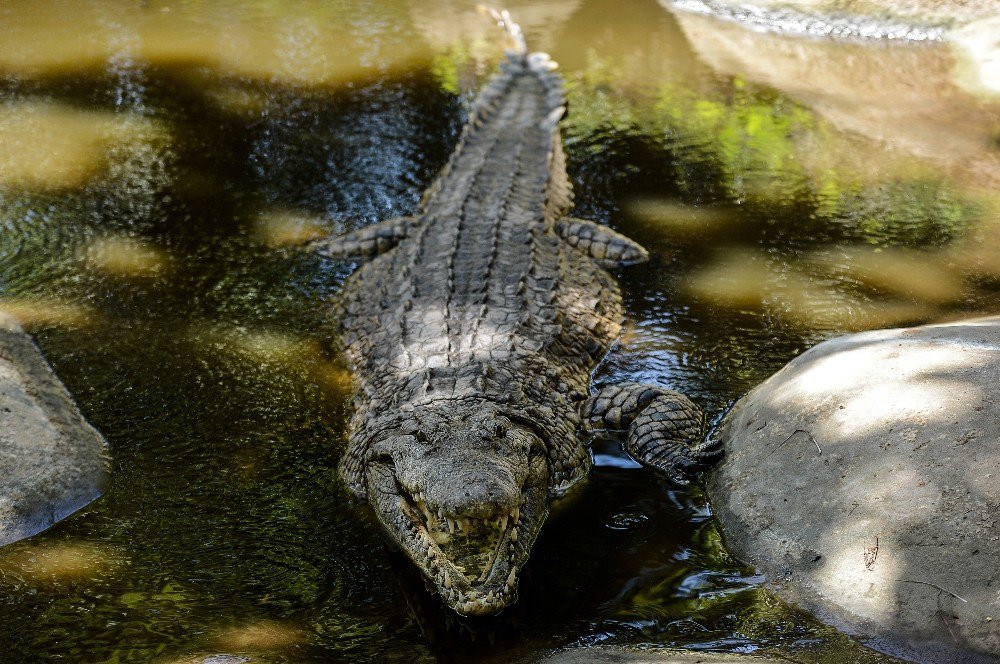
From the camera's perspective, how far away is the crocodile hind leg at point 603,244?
5746mm

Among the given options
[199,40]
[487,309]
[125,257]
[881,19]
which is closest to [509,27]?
[199,40]

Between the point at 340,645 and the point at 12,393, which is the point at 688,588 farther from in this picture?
the point at 12,393

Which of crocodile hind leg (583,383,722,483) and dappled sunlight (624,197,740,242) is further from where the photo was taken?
dappled sunlight (624,197,740,242)

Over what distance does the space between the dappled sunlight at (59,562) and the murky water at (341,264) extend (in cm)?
1

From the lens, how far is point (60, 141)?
692 cm

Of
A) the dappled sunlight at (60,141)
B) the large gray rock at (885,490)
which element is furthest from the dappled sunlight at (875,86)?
the dappled sunlight at (60,141)

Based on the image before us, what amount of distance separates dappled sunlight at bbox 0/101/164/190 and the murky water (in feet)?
0.11

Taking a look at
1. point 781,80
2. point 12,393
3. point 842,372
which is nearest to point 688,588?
point 842,372

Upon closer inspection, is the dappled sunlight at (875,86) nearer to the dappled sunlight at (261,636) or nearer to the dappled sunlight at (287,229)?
the dappled sunlight at (287,229)

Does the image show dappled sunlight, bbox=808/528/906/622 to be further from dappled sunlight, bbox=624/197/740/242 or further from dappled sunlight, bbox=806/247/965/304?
dappled sunlight, bbox=624/197/740/242

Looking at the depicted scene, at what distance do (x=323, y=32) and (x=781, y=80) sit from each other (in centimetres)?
454

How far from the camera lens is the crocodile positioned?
323 cm

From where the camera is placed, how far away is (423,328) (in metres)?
4.61

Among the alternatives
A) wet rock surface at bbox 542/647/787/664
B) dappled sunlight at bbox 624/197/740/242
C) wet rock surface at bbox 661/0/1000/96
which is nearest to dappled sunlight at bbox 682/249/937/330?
dappled sunlight at bbox 624/197/740/242
